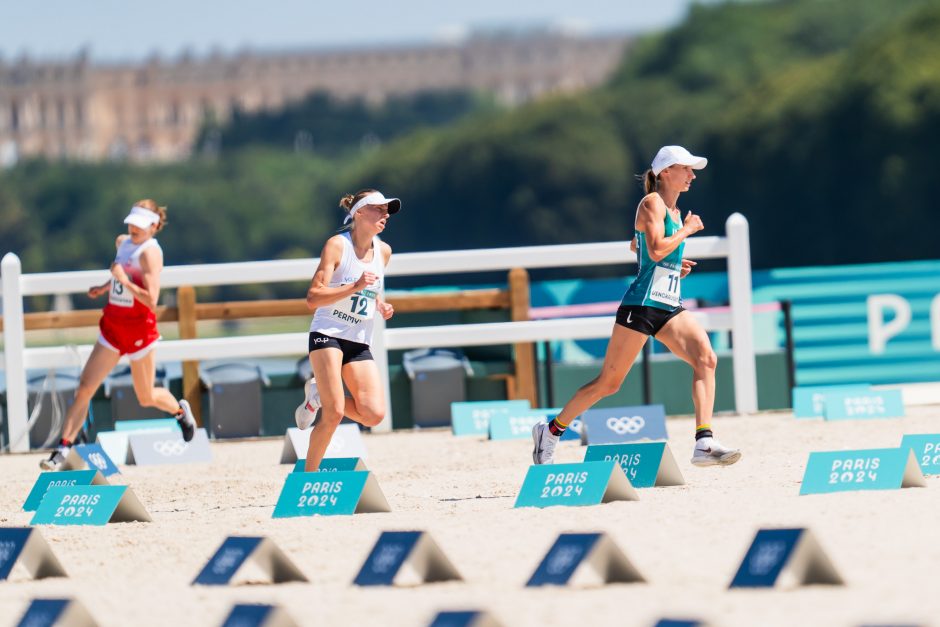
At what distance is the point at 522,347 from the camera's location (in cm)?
1359

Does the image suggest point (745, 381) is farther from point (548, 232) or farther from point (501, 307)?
point (548, 232)

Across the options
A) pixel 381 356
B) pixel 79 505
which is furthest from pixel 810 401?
pixel 79 505

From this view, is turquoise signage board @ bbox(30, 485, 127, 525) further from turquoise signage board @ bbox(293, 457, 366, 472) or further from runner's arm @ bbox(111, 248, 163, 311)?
runner's arm @ bbox(111, 248, 163, 311)

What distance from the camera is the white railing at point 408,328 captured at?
12898mm

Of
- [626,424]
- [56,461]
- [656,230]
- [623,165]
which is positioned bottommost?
[623,165]

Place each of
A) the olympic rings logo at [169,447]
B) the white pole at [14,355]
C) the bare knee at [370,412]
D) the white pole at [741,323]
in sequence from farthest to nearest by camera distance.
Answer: the white pole at [741,323], the white pole at [14,355], the olympic rings logo at [169,447], the bare knee at [370,412]

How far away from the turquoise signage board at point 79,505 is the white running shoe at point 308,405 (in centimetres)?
121

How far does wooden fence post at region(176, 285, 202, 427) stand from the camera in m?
13.2

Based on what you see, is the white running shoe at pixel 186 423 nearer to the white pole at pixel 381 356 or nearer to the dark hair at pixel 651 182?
the white pole at pixel 381 356

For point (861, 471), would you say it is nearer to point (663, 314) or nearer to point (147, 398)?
point (663, 314)

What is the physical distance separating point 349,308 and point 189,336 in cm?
460

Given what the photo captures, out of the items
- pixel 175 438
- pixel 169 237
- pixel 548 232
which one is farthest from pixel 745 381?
pixel 169 237

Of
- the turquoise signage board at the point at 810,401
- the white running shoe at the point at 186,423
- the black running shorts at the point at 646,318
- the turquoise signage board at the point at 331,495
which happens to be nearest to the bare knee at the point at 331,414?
the turquoise signage board at the point at 331,495

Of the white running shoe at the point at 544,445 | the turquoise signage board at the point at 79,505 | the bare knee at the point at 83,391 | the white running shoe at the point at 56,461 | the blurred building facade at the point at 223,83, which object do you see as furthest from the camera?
the blurred building facade at the point at 223,83
